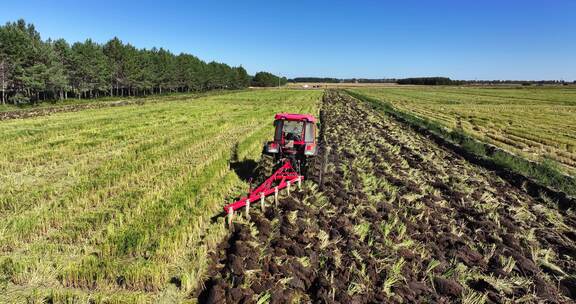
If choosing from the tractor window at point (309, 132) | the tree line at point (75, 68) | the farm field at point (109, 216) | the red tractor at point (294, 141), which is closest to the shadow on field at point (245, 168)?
the farm field at point (109, 216)

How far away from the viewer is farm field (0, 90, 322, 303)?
17.6 feet

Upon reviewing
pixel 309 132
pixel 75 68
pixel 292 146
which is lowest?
pixel 292 146

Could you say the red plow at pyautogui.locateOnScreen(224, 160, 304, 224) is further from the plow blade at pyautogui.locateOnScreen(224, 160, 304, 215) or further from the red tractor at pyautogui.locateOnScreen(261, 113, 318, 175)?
the red tractor at pyautogui.locateOnScreen(261, 113, 318, 175)

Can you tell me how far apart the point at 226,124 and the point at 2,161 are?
13438 millimetres

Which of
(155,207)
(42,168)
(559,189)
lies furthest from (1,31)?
(559,189)

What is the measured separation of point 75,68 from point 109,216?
2232 inches

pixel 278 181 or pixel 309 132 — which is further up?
pixel 309 132

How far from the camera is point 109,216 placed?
797 centimetres

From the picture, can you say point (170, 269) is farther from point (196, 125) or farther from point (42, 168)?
point (196, 125)

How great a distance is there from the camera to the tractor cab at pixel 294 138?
1089 centimetres

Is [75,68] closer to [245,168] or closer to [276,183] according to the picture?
[245,168]

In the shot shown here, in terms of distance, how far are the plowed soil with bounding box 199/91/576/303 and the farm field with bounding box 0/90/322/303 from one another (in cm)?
72

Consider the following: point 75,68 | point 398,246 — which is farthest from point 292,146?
point 75,68

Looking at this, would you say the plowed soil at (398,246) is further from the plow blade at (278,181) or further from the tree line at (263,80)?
the tree line at (263,80)
